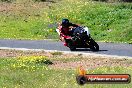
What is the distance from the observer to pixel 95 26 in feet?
129

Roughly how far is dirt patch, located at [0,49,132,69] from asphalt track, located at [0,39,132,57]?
1926mm

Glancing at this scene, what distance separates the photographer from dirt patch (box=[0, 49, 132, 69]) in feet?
68.2

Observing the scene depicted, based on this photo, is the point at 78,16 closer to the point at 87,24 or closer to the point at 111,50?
the point at 87,24

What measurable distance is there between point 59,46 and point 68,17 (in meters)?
14.9

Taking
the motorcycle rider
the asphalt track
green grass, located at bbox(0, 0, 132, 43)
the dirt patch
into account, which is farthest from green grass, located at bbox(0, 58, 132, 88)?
green grass, located at bbox(0, 0, 132, 43)

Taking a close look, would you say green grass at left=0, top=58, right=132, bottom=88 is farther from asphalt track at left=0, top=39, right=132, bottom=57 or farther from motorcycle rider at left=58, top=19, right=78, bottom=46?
motorcycle rider at left=58, top=19, right=78, bottom=46

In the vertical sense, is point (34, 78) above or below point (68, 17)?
above

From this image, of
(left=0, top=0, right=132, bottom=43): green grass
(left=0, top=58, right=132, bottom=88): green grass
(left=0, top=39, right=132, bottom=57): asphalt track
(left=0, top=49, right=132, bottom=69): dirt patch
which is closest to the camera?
A: (left=0, top=58, right=132, bottom=88): green grass

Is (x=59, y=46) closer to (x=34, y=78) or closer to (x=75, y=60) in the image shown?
(x=75, y=60)

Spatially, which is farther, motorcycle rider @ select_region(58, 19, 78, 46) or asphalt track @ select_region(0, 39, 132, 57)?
motorcycle rider @ select_region(58, 19, 78, 46)

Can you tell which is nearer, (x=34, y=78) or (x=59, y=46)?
(x=34, y=78)

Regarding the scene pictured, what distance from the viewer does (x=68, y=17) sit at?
43.9m

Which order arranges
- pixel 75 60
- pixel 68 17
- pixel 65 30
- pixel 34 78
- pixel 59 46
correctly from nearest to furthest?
pixel 34 78, pixel 75 60, pixel 65 30, pixel 59 46, pixel 68 17

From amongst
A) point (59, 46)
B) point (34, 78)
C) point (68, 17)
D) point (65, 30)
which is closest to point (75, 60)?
point (65, 30)
